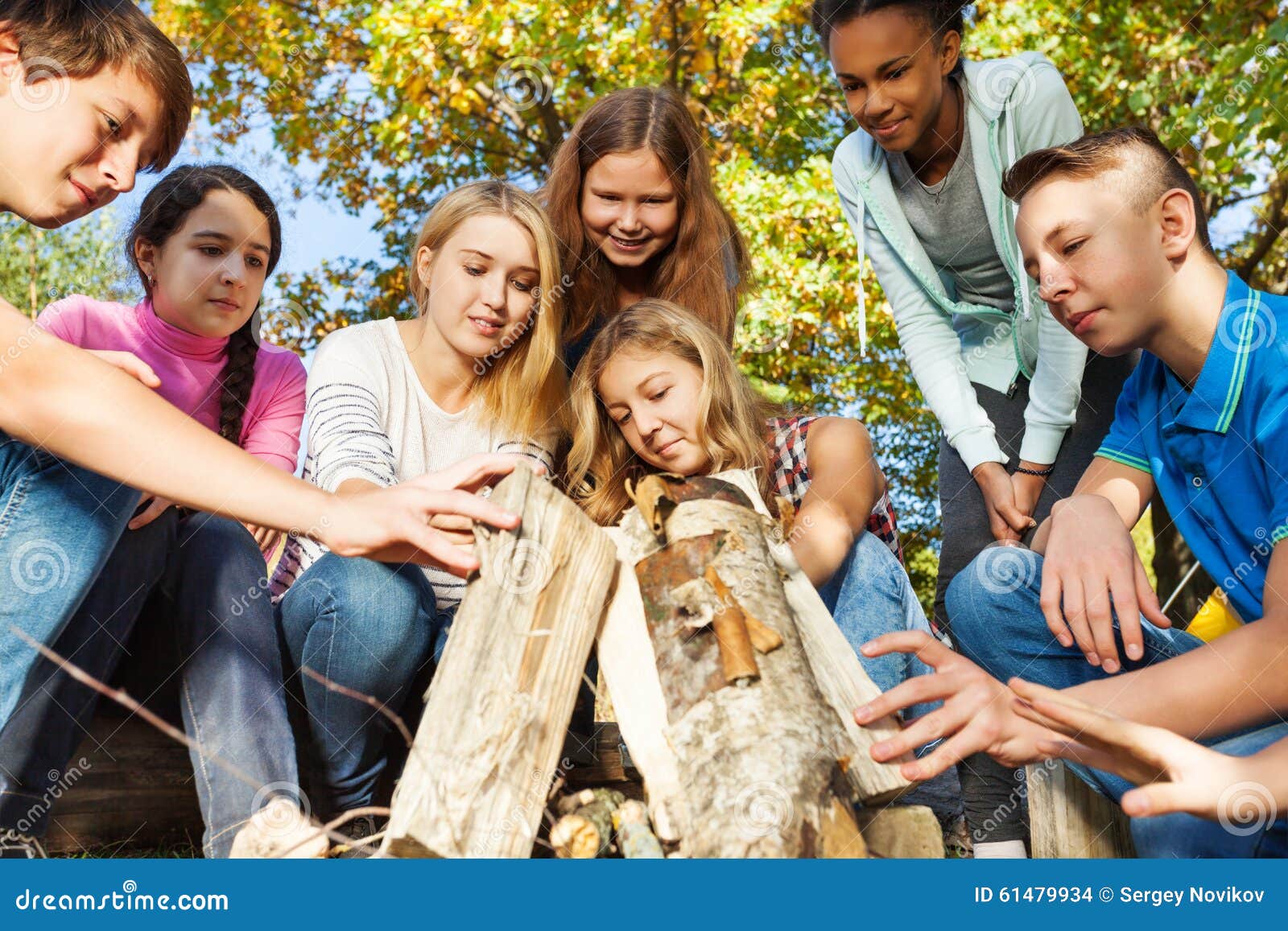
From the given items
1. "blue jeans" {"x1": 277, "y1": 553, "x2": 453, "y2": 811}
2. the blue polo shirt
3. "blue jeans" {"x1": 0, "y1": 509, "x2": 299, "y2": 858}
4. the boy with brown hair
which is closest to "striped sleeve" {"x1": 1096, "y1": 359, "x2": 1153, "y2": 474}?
the blue polo shirt

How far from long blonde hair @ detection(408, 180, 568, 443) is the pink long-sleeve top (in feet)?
1.74

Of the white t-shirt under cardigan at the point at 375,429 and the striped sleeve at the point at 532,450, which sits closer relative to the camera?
the white t-shirt under cardigan at the point at 375,429

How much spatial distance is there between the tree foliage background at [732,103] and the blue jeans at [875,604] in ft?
13.2

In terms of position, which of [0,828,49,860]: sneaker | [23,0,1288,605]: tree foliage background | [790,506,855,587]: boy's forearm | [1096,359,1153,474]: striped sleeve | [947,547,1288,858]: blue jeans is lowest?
[0,828,49,860]: sneaker

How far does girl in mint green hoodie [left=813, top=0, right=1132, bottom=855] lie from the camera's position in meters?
2.92

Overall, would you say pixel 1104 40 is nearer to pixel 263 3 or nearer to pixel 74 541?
pixel 263 3

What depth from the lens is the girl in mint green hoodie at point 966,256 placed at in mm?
2918

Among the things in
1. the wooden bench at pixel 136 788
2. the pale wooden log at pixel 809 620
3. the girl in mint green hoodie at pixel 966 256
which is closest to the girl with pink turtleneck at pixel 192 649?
the wooden bench at pixel 136 788

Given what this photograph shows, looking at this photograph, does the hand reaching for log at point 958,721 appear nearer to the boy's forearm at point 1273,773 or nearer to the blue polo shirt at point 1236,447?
the boy's forearm at point 1273,773

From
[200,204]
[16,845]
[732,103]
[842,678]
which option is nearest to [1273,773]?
[842,678]

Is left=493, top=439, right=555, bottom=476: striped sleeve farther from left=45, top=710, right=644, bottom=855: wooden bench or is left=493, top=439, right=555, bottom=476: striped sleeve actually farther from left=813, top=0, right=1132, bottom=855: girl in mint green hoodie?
left=813, top=0, right=1132, bottom=855: girl in mint green hoodie

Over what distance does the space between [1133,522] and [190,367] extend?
240cm

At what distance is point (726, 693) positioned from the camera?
5.39ft
